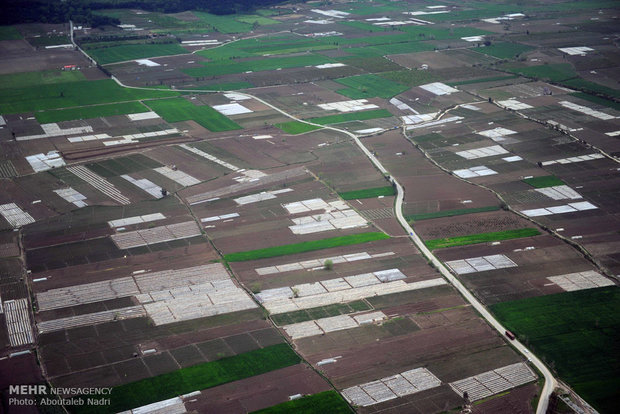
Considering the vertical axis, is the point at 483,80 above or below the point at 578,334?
above

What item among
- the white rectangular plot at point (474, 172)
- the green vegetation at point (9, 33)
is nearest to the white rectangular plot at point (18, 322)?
the white rectangular plot at point (474, 172)

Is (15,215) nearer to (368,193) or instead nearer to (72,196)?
(72,196)

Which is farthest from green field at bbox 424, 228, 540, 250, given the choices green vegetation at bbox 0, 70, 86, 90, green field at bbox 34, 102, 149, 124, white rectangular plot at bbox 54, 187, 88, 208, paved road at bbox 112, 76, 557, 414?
green vegetation at bbox 0, 70, 86, 90

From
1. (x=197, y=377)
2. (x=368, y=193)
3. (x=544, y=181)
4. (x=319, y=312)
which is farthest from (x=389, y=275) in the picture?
(x=544, y=181)

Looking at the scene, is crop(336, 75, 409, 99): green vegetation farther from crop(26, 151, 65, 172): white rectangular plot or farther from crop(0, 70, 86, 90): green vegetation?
crop(26, 151, 65, 172): white rectangular plot

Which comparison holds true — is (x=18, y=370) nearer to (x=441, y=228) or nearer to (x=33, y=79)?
(x=441, y=228)

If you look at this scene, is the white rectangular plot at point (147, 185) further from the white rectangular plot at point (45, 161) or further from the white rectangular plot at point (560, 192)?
the white rectangular plot at point (560, 192)

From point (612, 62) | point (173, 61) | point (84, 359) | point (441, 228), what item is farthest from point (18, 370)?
point (612, 62)
